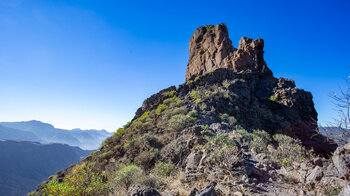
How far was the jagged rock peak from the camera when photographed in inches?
1107

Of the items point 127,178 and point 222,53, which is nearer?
point 127,178

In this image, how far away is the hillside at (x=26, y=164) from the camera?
9344 cm

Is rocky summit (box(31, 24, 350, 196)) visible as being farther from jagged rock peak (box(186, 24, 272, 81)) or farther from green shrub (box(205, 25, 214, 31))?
green shrub (box(205, 25, 214, 31))

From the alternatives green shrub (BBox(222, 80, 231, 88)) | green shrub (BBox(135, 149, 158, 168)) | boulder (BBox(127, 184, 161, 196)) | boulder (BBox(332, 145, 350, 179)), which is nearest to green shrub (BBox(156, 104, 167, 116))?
green shrub (BBox(222, 80, 231, 88))

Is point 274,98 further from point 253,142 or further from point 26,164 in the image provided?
point 26,164

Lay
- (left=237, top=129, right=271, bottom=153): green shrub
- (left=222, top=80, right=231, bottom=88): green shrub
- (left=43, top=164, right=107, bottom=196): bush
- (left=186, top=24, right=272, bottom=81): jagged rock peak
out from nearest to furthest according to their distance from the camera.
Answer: (left=43, top=164, right=107, bottom=196): bush → (left=237, top=129, right=271, bottom=153): green shrub → (left=222, top=80, right=231, bottom=88): green shrub → (left=186, top=24, right=272, bottom=81): jagged rock peak

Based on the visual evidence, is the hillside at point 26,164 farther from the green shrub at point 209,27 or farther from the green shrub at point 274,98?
the green shrub at point 274,98

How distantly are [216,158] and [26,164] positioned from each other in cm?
17012

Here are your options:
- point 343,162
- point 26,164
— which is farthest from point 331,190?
point 26,164

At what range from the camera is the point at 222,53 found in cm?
3022

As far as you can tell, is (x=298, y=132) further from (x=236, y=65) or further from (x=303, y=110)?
(x=236, y=65)

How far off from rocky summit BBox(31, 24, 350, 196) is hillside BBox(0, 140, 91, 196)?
11812 centimetres

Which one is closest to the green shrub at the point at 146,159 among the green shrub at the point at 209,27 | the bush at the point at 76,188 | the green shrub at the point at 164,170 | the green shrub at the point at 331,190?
the green shrub at the point at 164,170

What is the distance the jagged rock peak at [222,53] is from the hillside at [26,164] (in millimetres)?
114075
